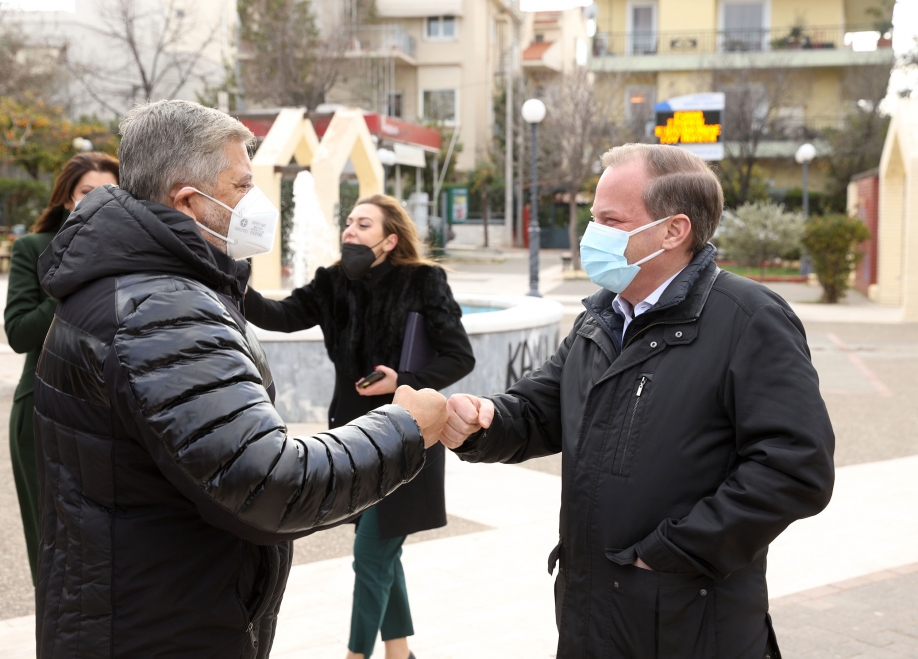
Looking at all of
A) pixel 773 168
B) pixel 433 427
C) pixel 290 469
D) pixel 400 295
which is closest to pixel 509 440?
pixel 433 427

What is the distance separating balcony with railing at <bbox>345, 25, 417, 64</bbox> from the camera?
155ft

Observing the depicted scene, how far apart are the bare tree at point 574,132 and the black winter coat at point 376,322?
96.2 ft

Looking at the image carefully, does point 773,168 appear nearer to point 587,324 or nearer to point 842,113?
point 842,113

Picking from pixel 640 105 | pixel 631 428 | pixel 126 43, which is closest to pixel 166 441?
pixel 631 428

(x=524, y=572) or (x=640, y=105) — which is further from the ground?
(x=640, y=105)

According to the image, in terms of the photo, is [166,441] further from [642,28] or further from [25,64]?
[642,28]

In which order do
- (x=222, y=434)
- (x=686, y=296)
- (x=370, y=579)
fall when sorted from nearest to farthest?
(x=222, y=434), (x=686, y=296), (x=370, y=579)

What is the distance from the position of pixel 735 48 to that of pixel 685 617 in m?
48.0

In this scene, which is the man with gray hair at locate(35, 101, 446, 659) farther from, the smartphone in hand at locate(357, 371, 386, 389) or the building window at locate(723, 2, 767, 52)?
the building window at locate(723, 2, 767, 52)

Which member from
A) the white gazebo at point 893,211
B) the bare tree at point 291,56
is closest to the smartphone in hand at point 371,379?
the white gazebo at point 893,211

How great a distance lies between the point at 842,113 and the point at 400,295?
46894 millimetres

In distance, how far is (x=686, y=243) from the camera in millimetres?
2787

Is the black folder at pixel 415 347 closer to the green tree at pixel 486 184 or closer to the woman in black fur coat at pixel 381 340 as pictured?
the woman in black fur coat at pixel 381 340

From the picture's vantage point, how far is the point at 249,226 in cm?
254
